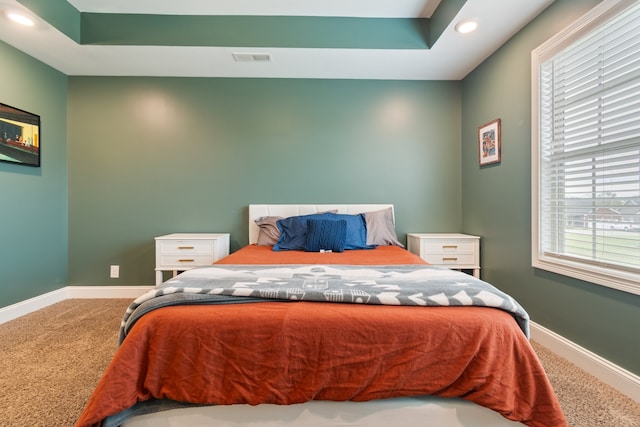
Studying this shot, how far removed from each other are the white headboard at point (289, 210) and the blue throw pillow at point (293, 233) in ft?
0.90

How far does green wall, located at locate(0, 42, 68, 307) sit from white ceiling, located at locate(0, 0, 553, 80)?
21cm

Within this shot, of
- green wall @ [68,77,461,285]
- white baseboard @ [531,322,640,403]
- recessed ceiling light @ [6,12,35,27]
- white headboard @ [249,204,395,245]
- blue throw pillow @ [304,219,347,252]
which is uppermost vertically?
recessed ceiling light @ [6,12,35,27]

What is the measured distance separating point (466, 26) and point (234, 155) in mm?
2397

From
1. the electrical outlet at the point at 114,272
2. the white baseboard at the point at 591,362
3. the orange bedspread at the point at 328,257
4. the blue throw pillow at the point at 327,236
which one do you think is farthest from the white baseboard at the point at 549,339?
the blue throw pillow at the point at 327,236

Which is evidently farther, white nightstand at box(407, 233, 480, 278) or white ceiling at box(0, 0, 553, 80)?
white nightstand at box(407, 233, 480, 278)

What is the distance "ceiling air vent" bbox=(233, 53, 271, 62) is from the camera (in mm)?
2447

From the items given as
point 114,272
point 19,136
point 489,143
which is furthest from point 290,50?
point 114,272

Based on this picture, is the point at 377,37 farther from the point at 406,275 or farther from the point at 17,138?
the point at 17,138

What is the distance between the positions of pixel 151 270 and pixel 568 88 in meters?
3.96

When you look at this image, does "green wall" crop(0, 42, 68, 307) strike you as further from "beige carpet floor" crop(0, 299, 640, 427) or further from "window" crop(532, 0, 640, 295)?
"window" crop(532, 0, 640, 295)

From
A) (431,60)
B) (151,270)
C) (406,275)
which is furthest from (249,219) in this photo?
(431,60)

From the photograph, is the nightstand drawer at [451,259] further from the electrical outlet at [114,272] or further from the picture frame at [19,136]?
the picture frame at [19,136]

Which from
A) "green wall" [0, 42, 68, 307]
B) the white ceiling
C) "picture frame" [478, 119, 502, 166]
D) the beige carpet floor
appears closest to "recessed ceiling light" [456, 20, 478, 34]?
the white ceiling

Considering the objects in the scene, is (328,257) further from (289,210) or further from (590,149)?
(590,149)
